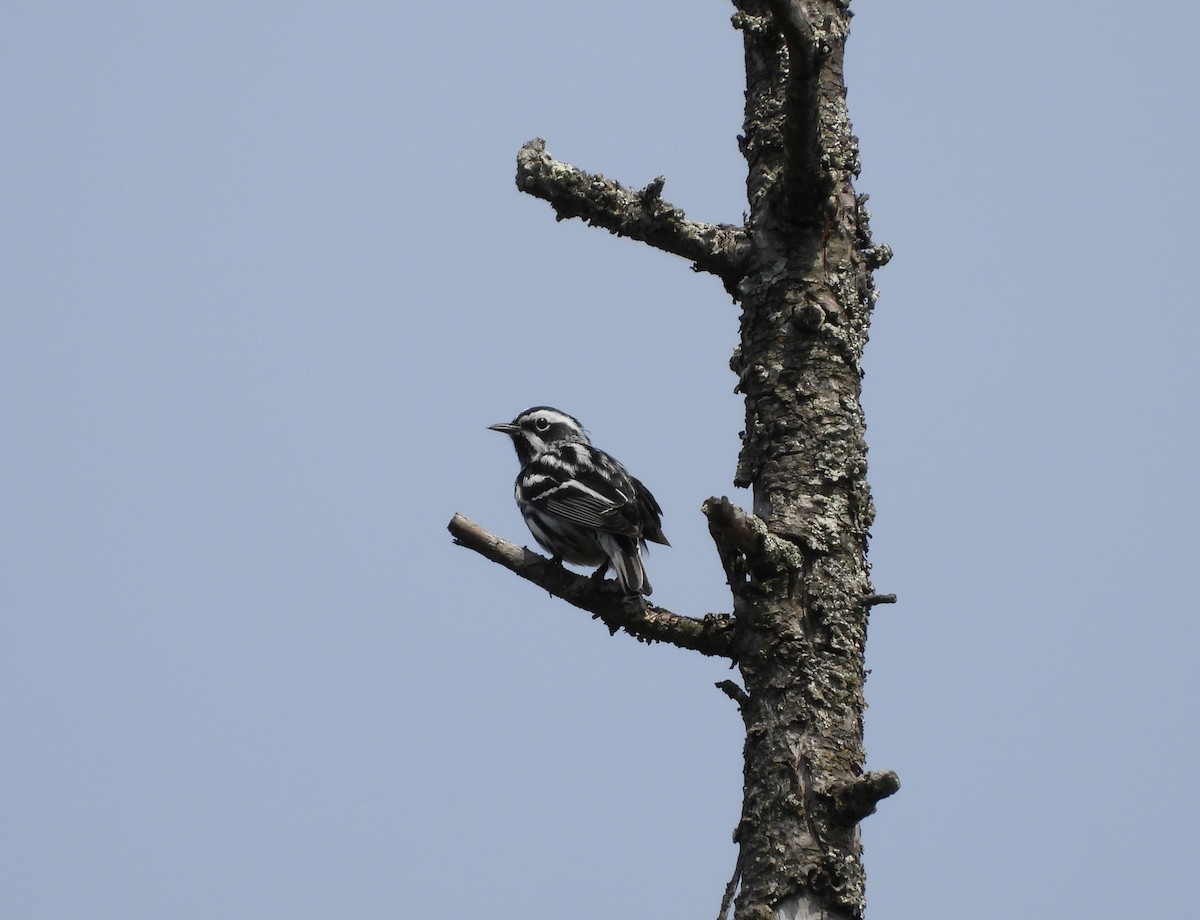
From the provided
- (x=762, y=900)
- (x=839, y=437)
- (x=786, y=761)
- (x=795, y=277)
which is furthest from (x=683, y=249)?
(x=762, y=900)

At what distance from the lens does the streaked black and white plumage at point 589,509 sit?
330 inches

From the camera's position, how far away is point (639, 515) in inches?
354

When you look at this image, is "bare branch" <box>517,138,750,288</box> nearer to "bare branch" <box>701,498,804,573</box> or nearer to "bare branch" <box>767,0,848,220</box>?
"bare branch" <box>767,0,848,220</box>

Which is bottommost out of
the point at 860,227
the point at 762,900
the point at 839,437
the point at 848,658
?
the point at 762,900

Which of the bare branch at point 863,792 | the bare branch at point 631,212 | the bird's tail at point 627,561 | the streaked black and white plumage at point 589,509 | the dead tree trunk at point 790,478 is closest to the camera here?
the bare branch at point 863,792

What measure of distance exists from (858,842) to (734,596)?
122 cm

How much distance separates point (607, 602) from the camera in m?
7.05

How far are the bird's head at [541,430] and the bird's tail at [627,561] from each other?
2.72 m

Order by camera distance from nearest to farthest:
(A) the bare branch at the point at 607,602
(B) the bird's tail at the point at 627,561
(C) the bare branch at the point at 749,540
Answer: (C) the bare branch at the point at 749,540 < (A) the bare branch at the point at 607,602 < (B) the bird's tail at the point at 627,561

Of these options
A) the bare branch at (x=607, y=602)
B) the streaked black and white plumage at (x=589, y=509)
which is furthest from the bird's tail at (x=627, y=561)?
the bare branch at (x=607, y=602)

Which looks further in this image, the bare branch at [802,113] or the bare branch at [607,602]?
the bare branch at [607,602]

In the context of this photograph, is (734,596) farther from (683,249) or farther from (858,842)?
(683,249)

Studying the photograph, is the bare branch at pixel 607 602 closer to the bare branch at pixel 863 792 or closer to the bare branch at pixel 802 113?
the bare branch at pixel 863 792

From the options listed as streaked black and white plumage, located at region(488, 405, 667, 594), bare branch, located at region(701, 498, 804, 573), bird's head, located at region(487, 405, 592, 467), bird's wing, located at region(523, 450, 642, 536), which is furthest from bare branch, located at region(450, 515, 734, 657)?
bird's head, located at region(487, 405, 592, 467)
